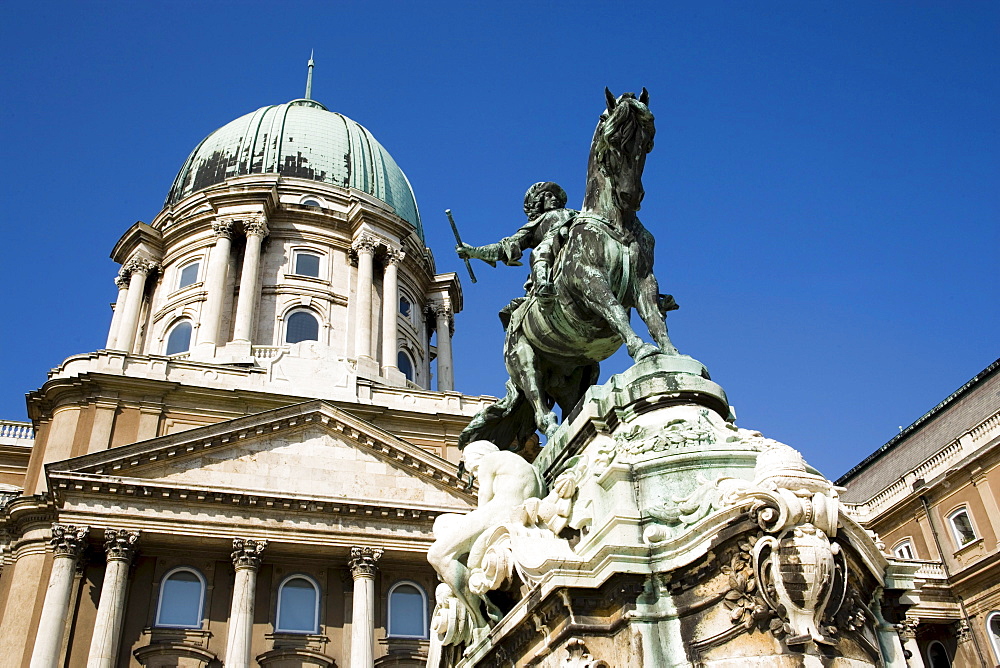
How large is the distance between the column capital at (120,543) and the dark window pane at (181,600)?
210 cm

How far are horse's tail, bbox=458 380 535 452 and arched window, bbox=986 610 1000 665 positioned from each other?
2854cm

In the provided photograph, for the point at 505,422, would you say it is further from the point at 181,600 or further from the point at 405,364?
the point at 405,364

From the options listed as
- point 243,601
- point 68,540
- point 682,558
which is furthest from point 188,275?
point 682,558

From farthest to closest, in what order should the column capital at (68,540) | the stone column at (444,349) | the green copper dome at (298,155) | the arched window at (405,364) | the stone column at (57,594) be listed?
the green copper dome at (298,155)
the stone column at (444,349)
the arched window at (405,364)
the column capital at (68,540)
the stone column at (57,594)

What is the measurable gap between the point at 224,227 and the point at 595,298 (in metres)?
38.9

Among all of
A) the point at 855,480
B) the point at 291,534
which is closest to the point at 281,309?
the point at 291,534

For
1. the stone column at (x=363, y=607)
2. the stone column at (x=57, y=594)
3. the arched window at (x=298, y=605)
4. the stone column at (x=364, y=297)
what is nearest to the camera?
the stone column at (x=57, y=594)

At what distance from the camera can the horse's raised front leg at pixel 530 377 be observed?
5574 mm

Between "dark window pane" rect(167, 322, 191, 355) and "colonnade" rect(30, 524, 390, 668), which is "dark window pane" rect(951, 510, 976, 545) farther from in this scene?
"dark window pane" rect(167, 322, 191, 355)

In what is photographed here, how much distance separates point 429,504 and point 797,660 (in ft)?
78.9

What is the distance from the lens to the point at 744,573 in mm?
3410

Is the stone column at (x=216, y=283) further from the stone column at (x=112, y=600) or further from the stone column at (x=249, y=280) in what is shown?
the stone column at (x=112, y=600)

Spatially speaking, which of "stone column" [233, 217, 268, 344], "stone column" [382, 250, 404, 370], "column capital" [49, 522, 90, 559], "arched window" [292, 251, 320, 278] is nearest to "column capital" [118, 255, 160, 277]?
"stone column" [233, 217, 268, 344]

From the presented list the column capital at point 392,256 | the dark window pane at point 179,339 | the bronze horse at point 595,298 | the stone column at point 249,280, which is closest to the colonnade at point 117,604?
the stone column at point 249,280
